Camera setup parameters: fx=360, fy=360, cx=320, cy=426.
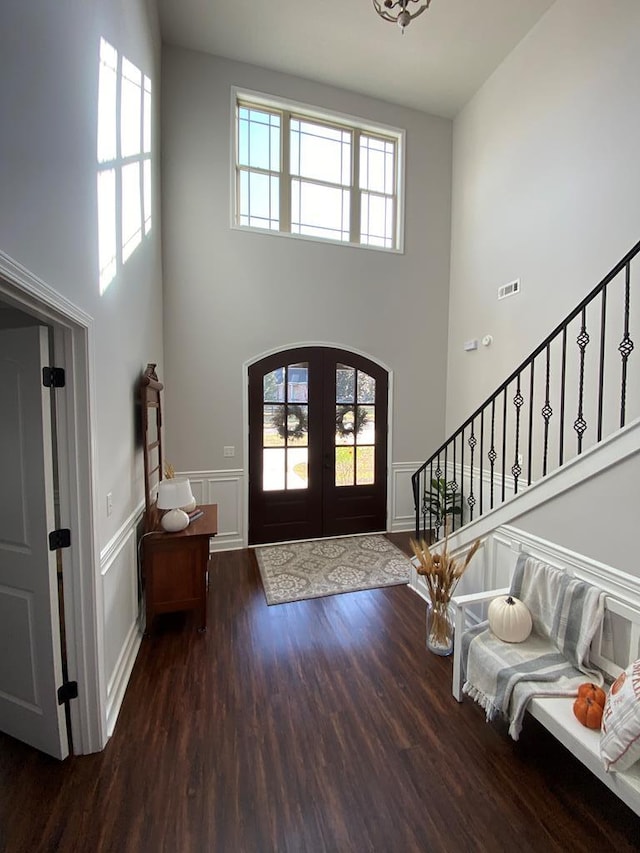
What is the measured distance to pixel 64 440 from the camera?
5.45 feet

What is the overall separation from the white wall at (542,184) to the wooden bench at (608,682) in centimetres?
276

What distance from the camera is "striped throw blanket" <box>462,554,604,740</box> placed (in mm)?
1699

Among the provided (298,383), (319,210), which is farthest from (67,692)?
(319,210)

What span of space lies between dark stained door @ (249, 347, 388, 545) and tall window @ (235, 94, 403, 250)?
168 centimetres

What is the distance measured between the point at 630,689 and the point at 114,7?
168 inches

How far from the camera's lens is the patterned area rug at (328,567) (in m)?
3.37

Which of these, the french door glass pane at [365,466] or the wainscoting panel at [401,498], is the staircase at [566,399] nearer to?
the wainscoting panel at [401,498]

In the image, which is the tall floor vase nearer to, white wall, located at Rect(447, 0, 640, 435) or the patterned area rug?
the patterned area rug

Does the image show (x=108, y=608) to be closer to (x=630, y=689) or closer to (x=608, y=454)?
(x=630, y=689)

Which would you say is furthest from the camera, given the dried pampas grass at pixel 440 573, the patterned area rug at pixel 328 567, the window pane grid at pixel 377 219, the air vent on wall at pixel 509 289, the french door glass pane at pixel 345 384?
the window pane grid at pixel 377 219

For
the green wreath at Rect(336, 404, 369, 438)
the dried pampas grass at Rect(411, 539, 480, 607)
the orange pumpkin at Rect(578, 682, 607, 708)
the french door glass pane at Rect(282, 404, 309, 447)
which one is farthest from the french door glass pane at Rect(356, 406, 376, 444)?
the orange pumpkin at Rect(578, 682, 607, 708)

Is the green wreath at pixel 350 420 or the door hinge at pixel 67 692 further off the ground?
the green wreath at pixel 350 420

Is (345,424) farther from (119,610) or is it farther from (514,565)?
(119,610)

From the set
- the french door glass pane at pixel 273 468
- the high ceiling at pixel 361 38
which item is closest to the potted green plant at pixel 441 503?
the french door glass pane at pixel 273 468
